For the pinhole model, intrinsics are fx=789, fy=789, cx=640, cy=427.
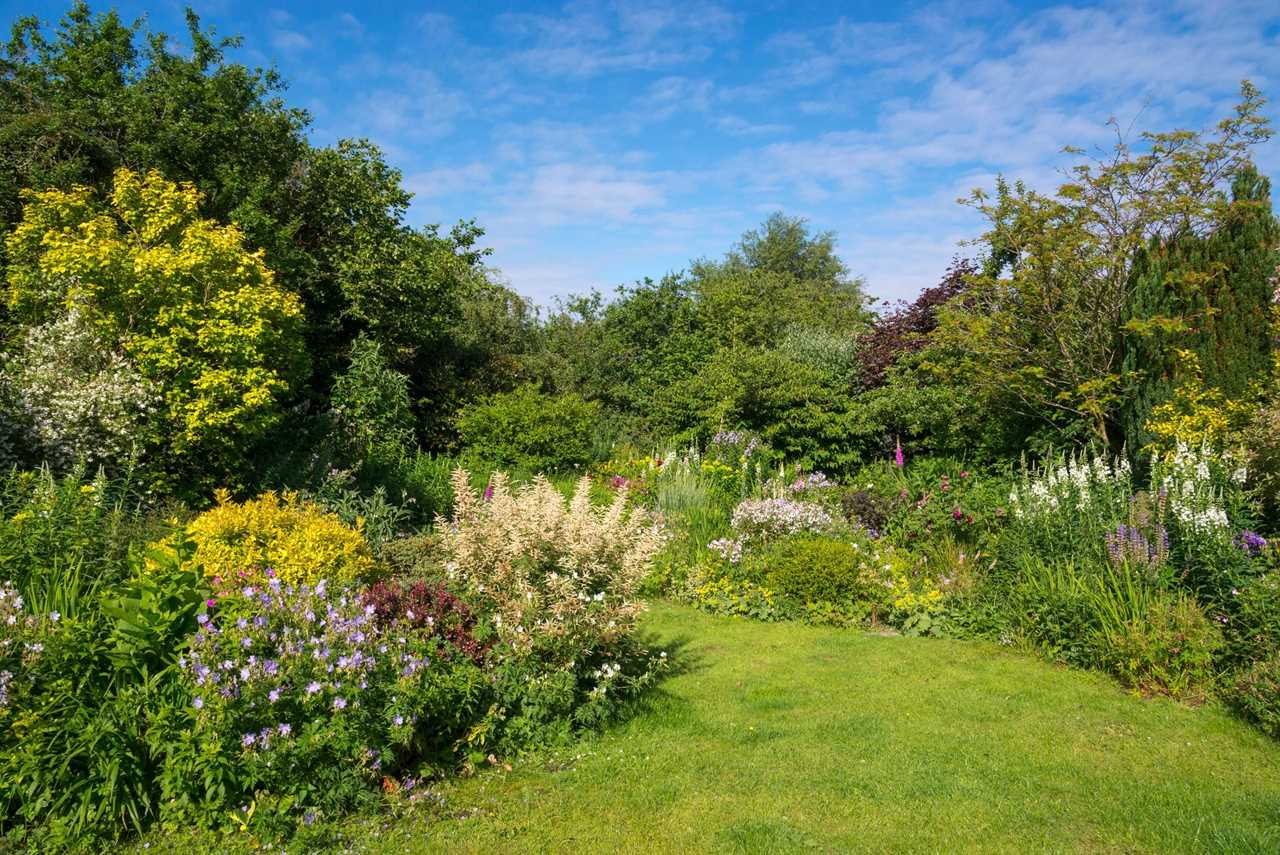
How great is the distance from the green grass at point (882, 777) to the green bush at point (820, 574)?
1.62 m

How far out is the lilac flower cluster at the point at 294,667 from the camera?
345cm

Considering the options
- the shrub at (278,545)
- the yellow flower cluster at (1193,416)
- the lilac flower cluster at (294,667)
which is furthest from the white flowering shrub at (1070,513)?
the shrub at (278,545)

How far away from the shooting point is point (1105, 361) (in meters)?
9.44

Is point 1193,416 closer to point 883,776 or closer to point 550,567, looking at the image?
point 883,776

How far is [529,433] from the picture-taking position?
12688 mm

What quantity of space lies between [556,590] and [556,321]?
50.3 feet

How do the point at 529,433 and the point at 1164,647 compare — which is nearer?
the point at 1164,647

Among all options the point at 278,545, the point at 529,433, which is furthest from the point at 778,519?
the point at 529,433

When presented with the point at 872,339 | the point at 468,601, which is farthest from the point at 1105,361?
the point at 468,601

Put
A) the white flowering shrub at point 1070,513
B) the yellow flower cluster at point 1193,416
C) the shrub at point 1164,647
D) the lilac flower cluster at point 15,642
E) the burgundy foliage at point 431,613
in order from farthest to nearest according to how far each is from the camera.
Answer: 1. the yellow flower cluster at point 1193,416
2. the white flowering shrub at point 1070,513
3. the shrub at point 1164,647
4. the burgundy foliage at point 431,613
5. the lilac flower cluster at point 15,642

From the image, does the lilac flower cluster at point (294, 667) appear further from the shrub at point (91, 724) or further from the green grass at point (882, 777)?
the green grass at point (882, 777)

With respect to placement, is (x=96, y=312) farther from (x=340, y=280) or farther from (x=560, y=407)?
(x=560, y=407)

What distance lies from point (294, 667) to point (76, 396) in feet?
17.4

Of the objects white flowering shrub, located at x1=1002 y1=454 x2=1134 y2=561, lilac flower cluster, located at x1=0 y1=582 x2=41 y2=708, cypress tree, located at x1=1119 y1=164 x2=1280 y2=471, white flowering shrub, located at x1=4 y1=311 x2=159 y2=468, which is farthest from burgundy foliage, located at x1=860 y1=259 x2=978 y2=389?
lilac flower cluster, located at x1=0 y1=582 x2=41 y2=708
